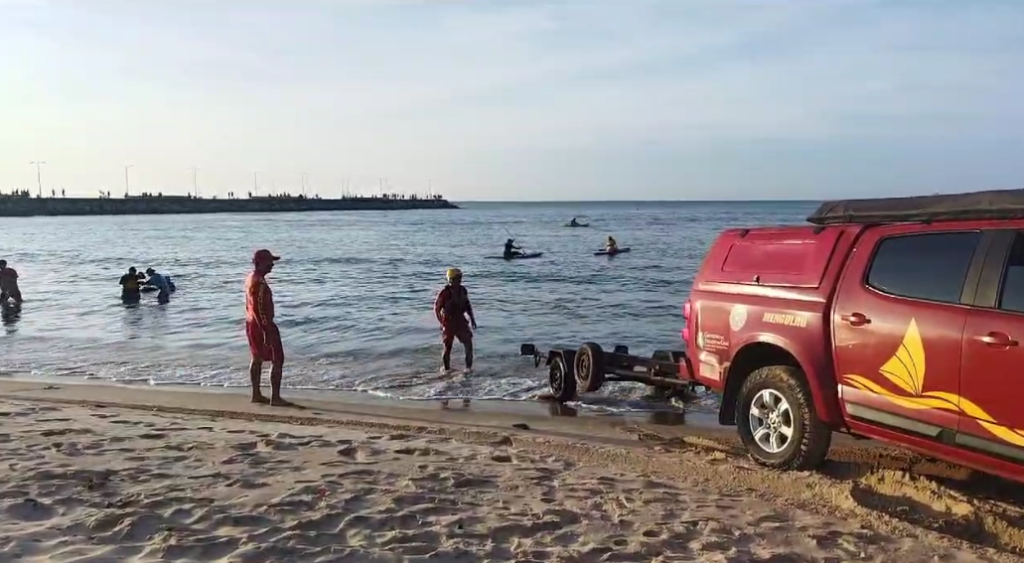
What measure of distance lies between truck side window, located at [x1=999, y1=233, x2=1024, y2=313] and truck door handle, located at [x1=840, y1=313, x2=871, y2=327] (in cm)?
88

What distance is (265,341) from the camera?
9.99 m

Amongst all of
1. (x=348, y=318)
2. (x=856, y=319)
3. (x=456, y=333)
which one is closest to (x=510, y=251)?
(x=348, y=318)

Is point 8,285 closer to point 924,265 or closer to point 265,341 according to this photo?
point 265,341

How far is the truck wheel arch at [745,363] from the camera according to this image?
6.25 m

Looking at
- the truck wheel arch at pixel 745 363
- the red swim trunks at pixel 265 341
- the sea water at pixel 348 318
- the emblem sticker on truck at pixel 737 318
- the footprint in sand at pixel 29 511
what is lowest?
the sea water at pixel 348 318

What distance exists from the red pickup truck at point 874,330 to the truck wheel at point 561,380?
8.97 feet

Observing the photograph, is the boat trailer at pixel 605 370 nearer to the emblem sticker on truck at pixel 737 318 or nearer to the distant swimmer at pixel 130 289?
the emblem sticker on truck at pixel 737 318

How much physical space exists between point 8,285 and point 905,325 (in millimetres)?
22686

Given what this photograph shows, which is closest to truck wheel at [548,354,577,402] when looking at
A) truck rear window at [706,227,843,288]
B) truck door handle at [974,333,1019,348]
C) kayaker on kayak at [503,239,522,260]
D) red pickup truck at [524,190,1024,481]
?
red pickup truck at [524,190,1024,481]

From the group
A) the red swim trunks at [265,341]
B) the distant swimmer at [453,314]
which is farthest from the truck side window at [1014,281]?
the distant swimmer at [453,314]

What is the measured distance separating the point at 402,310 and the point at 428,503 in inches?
624

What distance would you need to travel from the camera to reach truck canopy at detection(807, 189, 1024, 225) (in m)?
4.90

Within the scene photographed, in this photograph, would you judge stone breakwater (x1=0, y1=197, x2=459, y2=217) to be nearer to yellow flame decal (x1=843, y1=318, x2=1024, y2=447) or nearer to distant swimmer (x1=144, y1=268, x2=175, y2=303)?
distant swimmer (x1=144, y1=268, x2=175, y2=303)

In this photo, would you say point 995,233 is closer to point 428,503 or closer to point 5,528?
point 428,503
